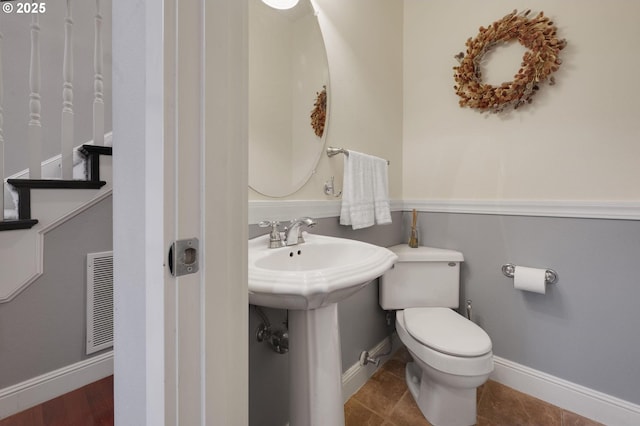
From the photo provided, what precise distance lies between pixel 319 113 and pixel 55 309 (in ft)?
5.16

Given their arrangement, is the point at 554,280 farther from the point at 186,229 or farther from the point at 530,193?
the point at 186,229

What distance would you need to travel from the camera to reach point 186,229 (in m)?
0.37

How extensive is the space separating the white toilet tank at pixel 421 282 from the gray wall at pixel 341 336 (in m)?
0.11

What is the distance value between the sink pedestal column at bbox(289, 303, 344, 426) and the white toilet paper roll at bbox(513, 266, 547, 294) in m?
1.08

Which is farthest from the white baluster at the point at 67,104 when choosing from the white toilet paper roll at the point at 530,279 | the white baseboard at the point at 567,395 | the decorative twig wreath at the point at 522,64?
the white baseboard at the point at 567,395

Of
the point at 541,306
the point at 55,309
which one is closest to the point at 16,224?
the point at 55,309

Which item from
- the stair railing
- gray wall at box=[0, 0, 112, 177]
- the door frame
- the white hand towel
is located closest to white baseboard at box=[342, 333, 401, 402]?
the white hand towel

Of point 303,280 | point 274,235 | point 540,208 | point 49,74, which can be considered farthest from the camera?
point 49,74

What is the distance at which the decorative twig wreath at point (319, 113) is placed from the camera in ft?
4.13

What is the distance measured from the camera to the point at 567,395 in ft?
4.39

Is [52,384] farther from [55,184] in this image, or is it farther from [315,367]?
[315,367]

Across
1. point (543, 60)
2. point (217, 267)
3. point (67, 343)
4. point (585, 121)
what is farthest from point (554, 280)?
point (67, 343)

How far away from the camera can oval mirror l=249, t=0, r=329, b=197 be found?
3.40 feet

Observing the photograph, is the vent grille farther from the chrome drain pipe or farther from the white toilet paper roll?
the white toilet paper roll
